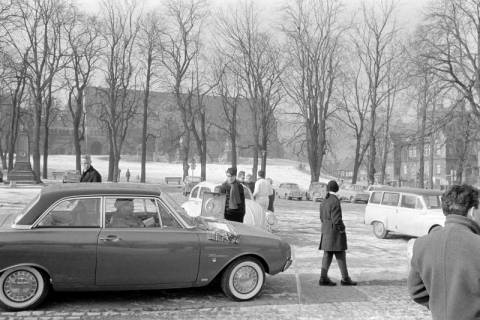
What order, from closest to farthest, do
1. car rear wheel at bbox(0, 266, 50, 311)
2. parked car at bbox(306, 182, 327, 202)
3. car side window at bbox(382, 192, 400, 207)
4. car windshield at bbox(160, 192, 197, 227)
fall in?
car rear wheel at bbox(0, 266, 50, 311)
car windshield at bbox(160, 192, 197, 227)
car side window at bbox(382, 192, 400, 207)
parked car at bbox(306, 182, 327, 202)

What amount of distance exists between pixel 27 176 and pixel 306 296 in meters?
35.0

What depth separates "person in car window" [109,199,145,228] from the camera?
21.4ft

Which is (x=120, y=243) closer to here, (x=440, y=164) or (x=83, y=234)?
(x=83, y=234)

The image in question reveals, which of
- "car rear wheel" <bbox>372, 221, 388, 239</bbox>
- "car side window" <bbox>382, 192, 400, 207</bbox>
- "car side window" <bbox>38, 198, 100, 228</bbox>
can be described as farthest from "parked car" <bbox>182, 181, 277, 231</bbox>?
"car side window" <bbox>38, 198, 100, 228</bbox>

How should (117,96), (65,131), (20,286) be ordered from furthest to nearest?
(65,131), (117,96), (20,286)

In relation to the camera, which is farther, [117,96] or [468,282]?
[117,96]

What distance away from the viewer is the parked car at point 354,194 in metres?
37.9

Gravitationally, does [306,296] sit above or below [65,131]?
below

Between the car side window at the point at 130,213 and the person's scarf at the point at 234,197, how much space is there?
3.16 m

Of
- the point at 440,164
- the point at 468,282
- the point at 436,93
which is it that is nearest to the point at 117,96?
the point at 436,93

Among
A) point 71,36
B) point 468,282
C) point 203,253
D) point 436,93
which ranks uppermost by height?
point 71,36

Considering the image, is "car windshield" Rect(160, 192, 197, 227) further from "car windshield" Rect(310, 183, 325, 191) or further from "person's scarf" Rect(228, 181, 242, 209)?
"car windshield" Rect(310, 183, 325, 191)

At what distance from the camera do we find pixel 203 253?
6.56 m

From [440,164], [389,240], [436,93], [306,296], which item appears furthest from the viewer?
[440,164]
